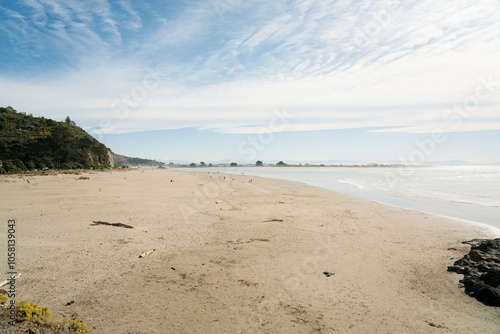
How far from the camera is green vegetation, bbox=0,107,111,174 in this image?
40.5 metres

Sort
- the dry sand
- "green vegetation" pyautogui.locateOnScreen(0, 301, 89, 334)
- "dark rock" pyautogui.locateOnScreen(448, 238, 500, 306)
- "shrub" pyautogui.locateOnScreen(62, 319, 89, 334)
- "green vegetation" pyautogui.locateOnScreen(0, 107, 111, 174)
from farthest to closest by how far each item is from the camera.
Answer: "green vegetation" pyautogui.locateOnScreen(0, 107, 111, 174) → "dark rock" pyautogui.locateOnScreen(448, 238, 500, 306) → the dry sand → "shrub" pyautogui.locateOnScreen(62, 319, 89, 334) → "green vegetation" pyautogui.locateOnScreen(0, 301, 89, 334)

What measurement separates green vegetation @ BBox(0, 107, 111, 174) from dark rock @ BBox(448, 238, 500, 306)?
41273 millimetres

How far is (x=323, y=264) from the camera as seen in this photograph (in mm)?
8109

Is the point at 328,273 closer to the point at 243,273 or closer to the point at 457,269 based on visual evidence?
the point at 243,273

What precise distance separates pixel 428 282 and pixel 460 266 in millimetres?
1487

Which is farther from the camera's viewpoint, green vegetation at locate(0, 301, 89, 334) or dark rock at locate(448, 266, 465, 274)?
dark rock at locate(448, 266, 465, 274)

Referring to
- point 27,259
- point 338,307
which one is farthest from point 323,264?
point 27,259

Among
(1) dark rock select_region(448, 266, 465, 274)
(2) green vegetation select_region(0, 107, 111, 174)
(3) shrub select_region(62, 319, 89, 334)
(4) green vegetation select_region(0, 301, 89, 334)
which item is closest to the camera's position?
(4) green vegetation select_region(0, 301, 89, 334)

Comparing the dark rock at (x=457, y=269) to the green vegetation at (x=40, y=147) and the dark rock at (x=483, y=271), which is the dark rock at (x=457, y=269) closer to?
the dark rock at (x=483, y=271)

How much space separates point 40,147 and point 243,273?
4965 cm

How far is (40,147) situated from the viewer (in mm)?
44500

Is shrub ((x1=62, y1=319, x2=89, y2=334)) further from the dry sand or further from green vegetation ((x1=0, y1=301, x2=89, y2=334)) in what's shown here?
the dry sand

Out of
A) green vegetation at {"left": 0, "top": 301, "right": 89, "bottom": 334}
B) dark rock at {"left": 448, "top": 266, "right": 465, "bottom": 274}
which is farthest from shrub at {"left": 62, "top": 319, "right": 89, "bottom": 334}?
dark rock at {"left": 448, "top": 266, "right": 465, "bottom": 274}

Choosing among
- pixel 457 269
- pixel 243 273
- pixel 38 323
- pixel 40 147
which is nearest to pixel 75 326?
pixel 38 323
